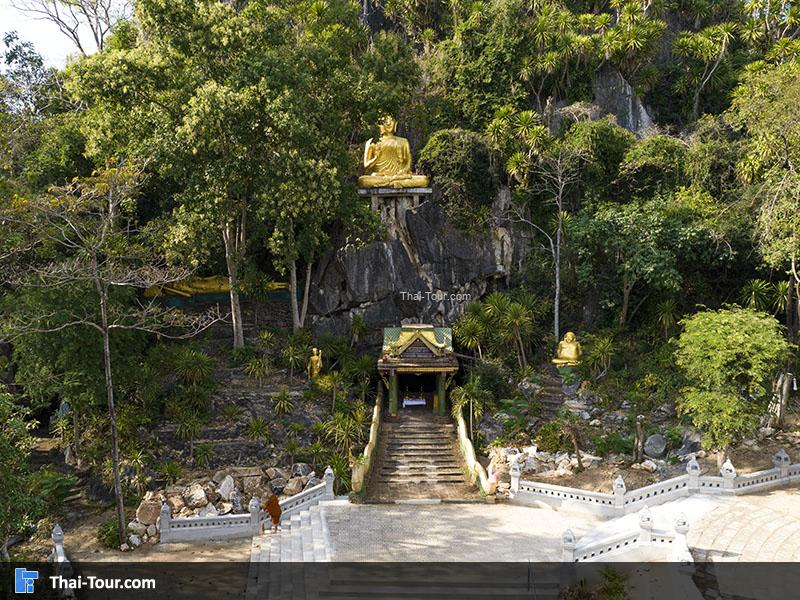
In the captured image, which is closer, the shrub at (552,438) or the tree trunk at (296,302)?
the shrub at (552,438)

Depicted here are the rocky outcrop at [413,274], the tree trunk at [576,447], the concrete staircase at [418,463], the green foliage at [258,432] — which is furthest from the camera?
the rocky outcrop at [413,274]

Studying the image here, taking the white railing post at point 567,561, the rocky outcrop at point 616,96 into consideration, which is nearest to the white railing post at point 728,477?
the white railing post at point 567,561

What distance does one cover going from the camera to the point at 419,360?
22484mm

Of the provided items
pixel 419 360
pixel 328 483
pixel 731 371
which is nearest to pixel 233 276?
pixel 419 360

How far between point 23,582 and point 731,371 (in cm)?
1639

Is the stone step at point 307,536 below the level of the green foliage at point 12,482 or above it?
below

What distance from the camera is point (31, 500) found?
43.2 ft

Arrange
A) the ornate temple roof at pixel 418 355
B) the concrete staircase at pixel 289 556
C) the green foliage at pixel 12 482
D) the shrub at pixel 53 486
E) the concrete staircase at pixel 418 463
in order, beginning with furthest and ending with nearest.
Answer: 1. the ornate temple roof at pixel 418 355
2. the concrete staircase at pixel 418 463
3. the shrub at pixel 53 486
4. the concrete staircase at pixel 289 556
5. the green foliage at pixel 12 482

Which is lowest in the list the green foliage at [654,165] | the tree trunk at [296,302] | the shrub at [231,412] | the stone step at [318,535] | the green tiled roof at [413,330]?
the stone step at [318,535]

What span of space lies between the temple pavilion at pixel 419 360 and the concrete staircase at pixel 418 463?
91 centimetres

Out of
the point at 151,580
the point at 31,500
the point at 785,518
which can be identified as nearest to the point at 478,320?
the point at 785,518

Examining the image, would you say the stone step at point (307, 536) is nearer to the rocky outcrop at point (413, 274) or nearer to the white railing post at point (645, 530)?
the white railing post at point (645, 530)

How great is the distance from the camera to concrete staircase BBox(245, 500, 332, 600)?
547 inches

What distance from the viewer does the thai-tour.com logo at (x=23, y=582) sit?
12594mm
